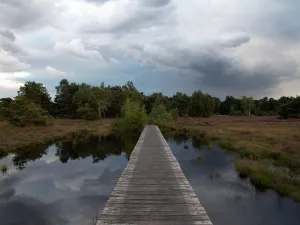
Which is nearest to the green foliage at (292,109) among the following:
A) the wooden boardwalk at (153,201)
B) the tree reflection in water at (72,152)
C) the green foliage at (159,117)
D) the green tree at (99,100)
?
the green foliage at (159,117)

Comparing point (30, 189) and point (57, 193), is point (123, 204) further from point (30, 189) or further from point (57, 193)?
point (30, 189)

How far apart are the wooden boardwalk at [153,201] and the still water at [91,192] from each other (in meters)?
2.13

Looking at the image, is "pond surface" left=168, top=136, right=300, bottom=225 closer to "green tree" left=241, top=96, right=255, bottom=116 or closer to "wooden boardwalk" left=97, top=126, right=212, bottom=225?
"wooden boardwalk" left=97, top=126, right=212, bottom=225

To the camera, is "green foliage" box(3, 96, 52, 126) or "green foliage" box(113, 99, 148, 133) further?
"green foliage" box(113, 99, 148, 133)

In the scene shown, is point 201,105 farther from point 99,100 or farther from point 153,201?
point 153,201

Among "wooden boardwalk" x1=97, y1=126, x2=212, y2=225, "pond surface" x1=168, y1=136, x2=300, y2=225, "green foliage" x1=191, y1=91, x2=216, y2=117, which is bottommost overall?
"pond surface" x1=168, y1=136, x2=300, y2=225

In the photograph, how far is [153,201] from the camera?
816 cm

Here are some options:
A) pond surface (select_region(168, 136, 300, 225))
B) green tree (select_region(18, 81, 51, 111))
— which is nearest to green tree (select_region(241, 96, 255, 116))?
green tree (select_region(18, 81, 51, 111))

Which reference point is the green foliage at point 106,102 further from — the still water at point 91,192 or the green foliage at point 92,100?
the still water at point 91,192

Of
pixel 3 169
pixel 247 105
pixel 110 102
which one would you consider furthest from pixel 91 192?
pixel 247 105

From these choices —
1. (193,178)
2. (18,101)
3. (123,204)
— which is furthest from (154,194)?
(18,101)

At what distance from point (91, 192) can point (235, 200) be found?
696 centimetres

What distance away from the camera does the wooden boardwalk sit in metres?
6.87

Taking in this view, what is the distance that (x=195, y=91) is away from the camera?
4099 inches
